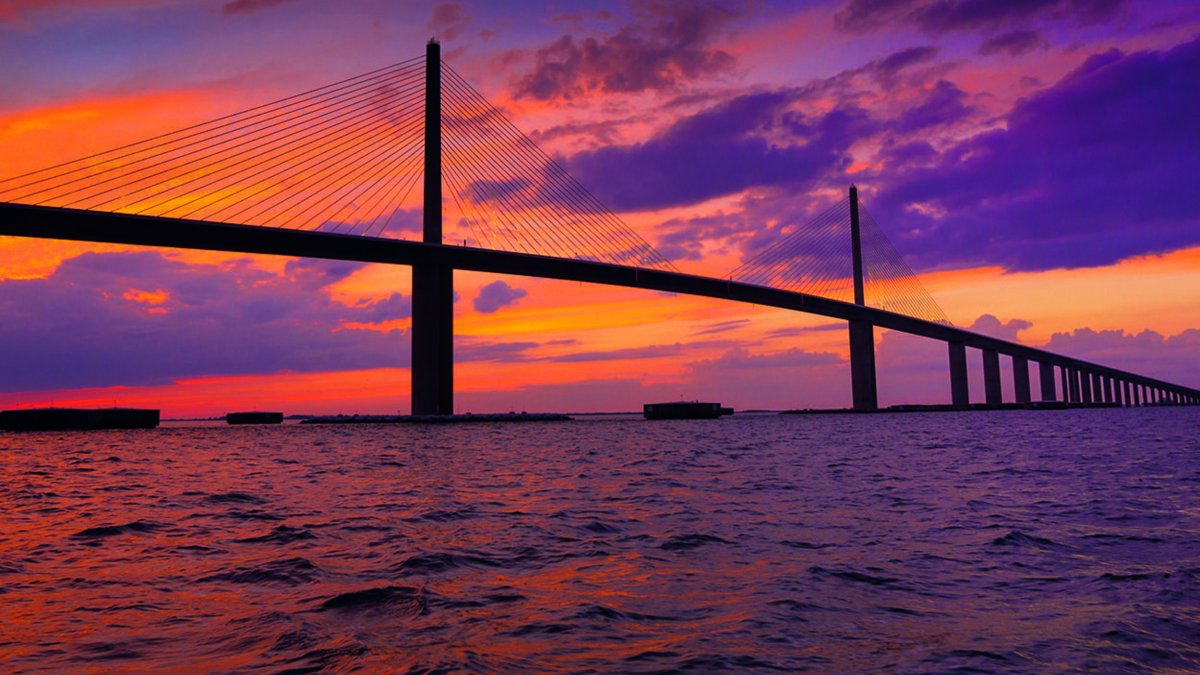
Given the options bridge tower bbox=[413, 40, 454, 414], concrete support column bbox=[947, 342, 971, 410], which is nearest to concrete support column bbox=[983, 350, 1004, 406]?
concrete support column bbox=[947, 342, 971, 410]

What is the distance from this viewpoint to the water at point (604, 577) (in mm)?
5895

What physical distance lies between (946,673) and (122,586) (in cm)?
795

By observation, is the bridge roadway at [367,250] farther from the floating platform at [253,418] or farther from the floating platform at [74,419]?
the floating platform at [253,418]

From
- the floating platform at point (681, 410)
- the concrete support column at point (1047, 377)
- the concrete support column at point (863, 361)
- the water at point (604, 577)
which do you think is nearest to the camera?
the water at point (604, 577)

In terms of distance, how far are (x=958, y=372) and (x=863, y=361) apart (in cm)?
2370

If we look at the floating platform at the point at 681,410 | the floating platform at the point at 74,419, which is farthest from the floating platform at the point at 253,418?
the floating platform at the point at 681,410

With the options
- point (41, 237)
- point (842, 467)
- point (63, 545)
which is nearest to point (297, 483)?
point (63, 545)

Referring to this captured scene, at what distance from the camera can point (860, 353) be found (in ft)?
316

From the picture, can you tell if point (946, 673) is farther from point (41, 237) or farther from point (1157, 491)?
point (41, 237)

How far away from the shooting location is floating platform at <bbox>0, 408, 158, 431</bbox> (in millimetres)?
83438

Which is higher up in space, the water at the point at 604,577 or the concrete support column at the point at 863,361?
the concrete support column at the point at 863,361

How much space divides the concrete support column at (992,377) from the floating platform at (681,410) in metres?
42.3

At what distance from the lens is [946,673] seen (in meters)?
5.35

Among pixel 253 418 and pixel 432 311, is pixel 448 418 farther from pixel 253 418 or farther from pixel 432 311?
pixel 253 418
